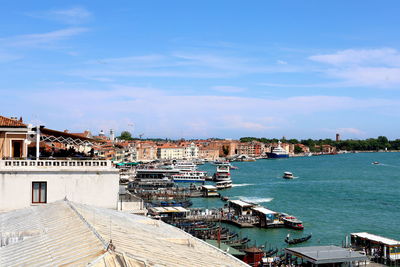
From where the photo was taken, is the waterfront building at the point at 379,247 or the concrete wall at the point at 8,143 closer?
the concrete wall at the point at 8,143

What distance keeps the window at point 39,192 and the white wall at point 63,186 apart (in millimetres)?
102

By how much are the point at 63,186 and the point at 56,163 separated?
771 millimetres

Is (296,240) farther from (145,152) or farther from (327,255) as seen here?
(145,152)

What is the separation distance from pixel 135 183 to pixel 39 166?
48.3 metres

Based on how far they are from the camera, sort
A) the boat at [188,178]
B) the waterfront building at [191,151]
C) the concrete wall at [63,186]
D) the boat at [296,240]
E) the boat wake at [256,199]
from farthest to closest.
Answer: the waterfront building at [191,151] < the boat at [188,178] < the boat wake at [256,199] < the boat at [296,240] < the concrete wall at [63,186]

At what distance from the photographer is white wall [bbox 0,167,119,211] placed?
13812 mm

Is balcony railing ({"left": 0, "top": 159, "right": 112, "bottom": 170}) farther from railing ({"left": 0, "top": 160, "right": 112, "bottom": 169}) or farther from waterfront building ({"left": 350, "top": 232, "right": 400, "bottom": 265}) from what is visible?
waterfront building ({"left": 350, "top": 232, "right": 400, "bottom": 265})

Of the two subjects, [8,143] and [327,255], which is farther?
[327,255]

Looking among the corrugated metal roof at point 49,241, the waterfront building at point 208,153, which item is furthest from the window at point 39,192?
the waterfront building at point 208,153

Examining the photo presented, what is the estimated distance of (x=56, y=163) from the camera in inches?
559

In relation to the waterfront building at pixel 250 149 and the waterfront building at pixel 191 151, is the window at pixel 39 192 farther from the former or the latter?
the waterfront building at pixel 250 149

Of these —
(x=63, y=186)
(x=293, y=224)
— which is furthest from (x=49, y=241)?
(x=293, y=224)

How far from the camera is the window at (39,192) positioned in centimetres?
1402

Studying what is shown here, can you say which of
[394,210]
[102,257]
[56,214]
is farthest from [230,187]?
[102,257]
